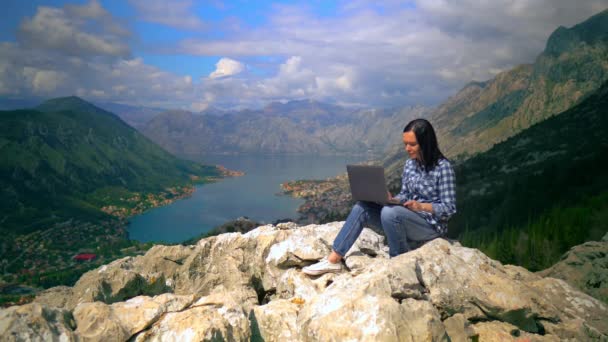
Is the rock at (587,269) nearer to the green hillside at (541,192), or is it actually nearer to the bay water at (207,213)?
Answer: the green hillside at (541,192)

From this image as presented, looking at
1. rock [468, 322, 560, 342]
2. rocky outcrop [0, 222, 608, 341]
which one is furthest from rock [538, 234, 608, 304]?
rock [468, 322, 560, 342]

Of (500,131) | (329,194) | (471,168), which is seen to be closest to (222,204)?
(329,194)

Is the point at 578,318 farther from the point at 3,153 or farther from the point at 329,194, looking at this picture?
the point at 3,153

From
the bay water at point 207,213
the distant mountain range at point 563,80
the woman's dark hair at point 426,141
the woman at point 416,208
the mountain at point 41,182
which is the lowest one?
the bay water at point 207,213

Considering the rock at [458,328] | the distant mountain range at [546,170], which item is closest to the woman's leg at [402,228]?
the rock at [458,328]

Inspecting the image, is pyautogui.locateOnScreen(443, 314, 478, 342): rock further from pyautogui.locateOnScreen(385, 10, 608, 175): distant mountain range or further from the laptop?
pyautogui.locateOnScreen(385, 10, 608, 175): distant mountain range

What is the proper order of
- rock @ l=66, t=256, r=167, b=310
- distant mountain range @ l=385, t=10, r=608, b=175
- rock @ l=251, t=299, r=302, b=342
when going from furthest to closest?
1. distant mountain range @ l=385, t=10, r=608, b=175
2. rock @ l=66, t=256, r=167, b=310
3. rock @ l=251, t=299, r=302, b=342

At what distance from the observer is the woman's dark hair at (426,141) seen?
642 centimetres

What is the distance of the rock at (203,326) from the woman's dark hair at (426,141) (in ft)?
13.3

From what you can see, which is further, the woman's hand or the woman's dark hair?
the woman's dark hair

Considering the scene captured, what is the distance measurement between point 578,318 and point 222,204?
5771 inches

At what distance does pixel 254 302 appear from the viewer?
6.58 m

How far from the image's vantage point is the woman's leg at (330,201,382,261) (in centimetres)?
673

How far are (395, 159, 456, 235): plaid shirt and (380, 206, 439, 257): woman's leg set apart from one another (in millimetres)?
145
